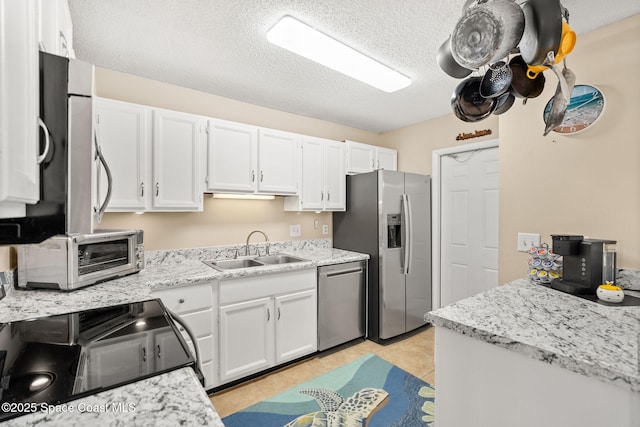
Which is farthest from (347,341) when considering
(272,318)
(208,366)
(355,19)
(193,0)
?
(193,0)

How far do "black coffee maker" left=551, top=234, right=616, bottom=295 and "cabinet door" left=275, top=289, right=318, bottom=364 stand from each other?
5.74ft

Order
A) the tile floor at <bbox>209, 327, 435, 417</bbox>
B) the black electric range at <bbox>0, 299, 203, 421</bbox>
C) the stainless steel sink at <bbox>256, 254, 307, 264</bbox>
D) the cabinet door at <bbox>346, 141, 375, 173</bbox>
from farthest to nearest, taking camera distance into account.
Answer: the cabinet door at <bbox>346, 141, 375, 173</bbox>
the stainless steel sink at <bbox>256, 254, 307, 264</bbox>
the tile floor at <bbox>209, 327, 435, 417</bbox>
the black electric range at <bbox>0, 299, 203, 421</bbox>

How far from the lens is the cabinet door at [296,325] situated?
7.75 ft

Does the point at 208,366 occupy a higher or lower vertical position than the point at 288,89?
lower

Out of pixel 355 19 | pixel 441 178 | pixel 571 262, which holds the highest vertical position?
pixel 355 19

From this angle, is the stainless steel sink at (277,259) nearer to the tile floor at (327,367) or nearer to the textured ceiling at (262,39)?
the tile floor at (327,367)

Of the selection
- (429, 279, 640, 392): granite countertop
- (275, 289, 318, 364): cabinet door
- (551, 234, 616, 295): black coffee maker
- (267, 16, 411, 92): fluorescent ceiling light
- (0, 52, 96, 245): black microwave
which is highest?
(267, 16, 411, 92): fluorescent ceiling light

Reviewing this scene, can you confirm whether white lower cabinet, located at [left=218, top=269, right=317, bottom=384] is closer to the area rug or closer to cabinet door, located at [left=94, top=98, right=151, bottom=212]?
the area rug

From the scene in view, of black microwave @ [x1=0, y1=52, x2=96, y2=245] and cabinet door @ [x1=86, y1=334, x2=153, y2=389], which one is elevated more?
black microwave @ [x1=0, y1=52, x2=96, y2=245]

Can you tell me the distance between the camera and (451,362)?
3.61 ft

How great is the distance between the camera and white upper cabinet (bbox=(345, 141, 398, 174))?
328 cm

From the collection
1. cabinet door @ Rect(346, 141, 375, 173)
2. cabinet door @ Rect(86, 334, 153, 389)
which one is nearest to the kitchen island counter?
cabinet door @ Rect(86, 334, 153, 389)

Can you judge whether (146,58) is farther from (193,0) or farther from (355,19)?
(355,19)

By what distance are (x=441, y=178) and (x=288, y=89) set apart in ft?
6.56
